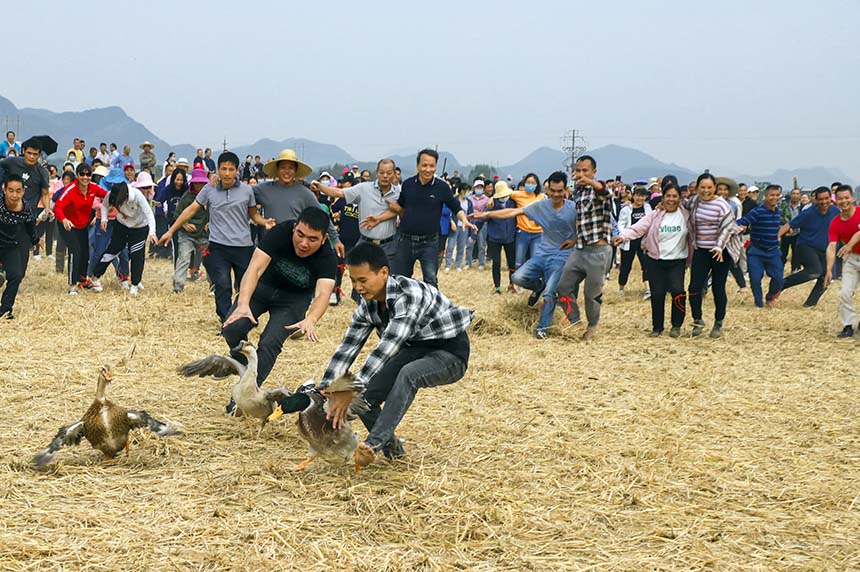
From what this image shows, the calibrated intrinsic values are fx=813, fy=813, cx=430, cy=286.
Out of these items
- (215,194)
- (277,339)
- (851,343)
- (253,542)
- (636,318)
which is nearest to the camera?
(253,542)

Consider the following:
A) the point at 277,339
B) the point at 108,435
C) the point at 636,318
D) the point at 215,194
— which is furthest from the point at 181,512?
the point at 636,318

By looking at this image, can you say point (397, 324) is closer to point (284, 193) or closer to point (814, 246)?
point (284, 193)

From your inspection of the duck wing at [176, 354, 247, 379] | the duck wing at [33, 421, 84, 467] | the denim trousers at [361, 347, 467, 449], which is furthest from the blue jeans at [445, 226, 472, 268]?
the duck wing at [33, 421, 84, 467]

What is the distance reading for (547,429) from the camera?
6.28 meters

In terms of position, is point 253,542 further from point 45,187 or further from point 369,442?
point 45,187

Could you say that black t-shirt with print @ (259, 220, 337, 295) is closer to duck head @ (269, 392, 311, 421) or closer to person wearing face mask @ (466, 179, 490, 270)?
duck head @ (269, 392, 311, 421)

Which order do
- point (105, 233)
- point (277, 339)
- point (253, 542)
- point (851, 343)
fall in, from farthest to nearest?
point (105, 233) < point (851, 343) < point (277, 339) < point (253, 542)

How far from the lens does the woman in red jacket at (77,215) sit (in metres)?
12.4

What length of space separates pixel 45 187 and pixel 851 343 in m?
11.6

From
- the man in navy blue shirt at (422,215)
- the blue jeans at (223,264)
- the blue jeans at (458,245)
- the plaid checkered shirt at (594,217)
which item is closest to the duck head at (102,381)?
the blue jeans at (223,264)

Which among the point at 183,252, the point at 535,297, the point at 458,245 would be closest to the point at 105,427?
the point at 535,297

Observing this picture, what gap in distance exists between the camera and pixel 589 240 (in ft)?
32.1

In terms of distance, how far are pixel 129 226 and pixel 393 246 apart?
4.70 meters

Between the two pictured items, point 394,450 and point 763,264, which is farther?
point 763,264
